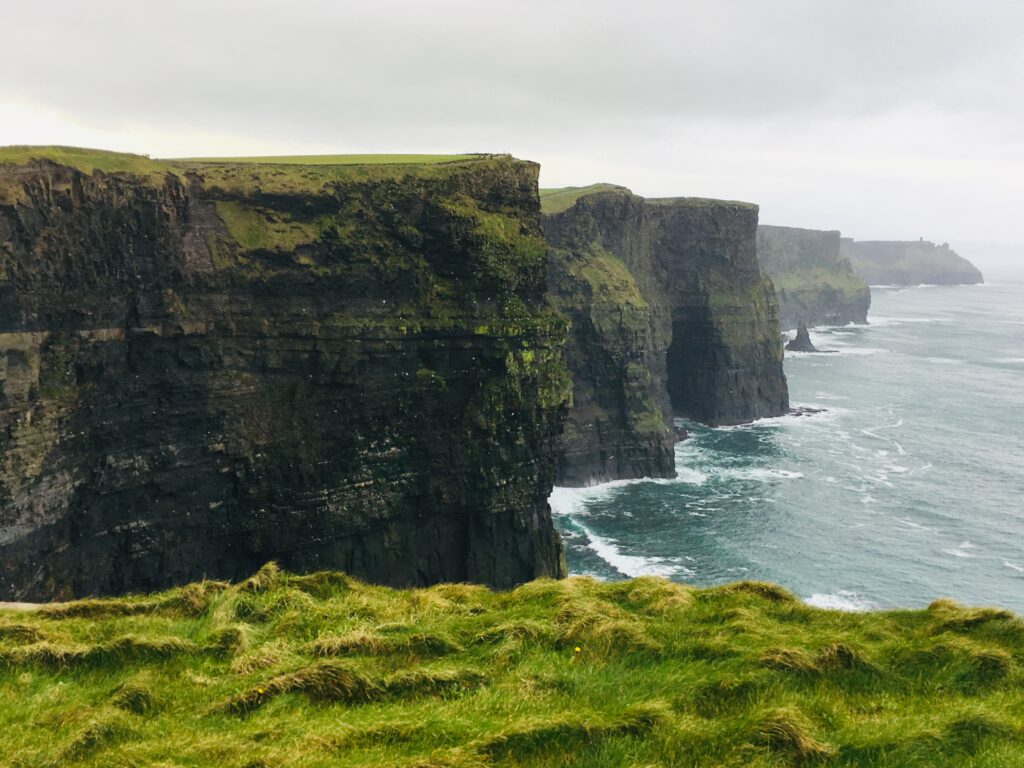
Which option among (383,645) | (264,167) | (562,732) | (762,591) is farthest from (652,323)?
(562,732)

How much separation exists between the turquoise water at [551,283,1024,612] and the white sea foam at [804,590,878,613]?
0.36 ft

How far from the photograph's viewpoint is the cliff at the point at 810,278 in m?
179

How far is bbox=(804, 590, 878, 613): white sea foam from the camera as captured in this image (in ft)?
151

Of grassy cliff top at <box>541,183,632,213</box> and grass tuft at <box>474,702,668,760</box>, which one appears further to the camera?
grassy cliff top at <box>541,183,632,213</box>

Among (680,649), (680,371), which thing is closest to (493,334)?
(680,649)

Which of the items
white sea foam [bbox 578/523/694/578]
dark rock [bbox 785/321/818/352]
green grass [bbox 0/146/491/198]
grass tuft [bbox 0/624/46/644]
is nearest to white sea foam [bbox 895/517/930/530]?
white sea foam [bbox 578/523/694/578]

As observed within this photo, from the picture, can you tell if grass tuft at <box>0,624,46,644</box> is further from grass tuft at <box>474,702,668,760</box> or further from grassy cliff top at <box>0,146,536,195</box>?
grassy cliff top at <box>0,146,536,195</box>

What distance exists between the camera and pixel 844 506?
65125mm

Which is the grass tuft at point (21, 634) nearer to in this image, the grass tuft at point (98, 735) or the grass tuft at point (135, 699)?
the grass tuft at point (135, 699)

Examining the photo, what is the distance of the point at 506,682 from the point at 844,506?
60276 mm

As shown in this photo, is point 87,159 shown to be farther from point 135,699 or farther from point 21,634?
point 135,699

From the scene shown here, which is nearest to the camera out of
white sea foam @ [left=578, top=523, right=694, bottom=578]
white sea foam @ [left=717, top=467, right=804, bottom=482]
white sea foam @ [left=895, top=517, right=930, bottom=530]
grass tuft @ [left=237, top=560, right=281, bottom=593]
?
grass tuft @ [left=237, top=560, right=281, bottom=593]

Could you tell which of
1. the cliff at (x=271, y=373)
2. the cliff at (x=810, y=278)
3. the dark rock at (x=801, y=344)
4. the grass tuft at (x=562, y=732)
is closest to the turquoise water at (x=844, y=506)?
the cliff at (x=271, y=373)

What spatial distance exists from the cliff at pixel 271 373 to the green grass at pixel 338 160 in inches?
89.2
